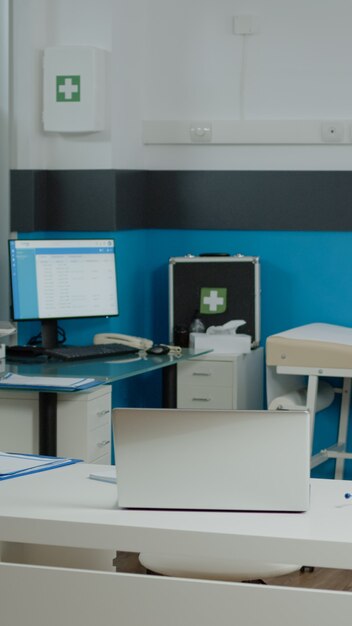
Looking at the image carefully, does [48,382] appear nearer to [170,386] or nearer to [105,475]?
[170,386]

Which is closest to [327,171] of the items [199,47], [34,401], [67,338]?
[199,47]

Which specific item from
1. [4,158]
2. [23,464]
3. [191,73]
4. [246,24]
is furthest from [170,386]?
[23,464]

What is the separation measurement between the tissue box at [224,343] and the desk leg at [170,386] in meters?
0.21

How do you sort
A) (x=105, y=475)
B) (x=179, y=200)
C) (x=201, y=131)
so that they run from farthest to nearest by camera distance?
1. (x=179, y=200)
2. (x=201, y=131)
3. (x=105, y=475)

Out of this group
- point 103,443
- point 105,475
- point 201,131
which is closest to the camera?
point 105,475

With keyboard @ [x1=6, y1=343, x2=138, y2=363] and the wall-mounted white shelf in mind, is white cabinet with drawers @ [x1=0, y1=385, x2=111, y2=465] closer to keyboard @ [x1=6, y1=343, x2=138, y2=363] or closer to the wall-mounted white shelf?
keyboard @ [x1=6, y1=343, x2=138, y2=363]

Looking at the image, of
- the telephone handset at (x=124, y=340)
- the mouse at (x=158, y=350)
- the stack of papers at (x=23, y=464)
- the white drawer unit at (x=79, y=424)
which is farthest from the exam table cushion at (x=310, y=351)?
the stack of papers at (x=23, y=464)

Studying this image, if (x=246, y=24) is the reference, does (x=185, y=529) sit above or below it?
below

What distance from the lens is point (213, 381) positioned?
5449mm

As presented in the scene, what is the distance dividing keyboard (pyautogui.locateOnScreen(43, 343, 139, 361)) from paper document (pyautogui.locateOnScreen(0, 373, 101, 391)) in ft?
1.42

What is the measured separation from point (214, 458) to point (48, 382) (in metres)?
1.97

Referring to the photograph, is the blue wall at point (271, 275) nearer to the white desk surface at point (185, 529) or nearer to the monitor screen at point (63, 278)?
the monitor screen at point (63, 278)

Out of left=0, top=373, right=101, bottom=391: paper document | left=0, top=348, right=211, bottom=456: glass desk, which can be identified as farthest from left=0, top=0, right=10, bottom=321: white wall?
left=0, top=373, right=101, bottom=391: paper document

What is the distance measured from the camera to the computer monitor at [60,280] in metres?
4.93
